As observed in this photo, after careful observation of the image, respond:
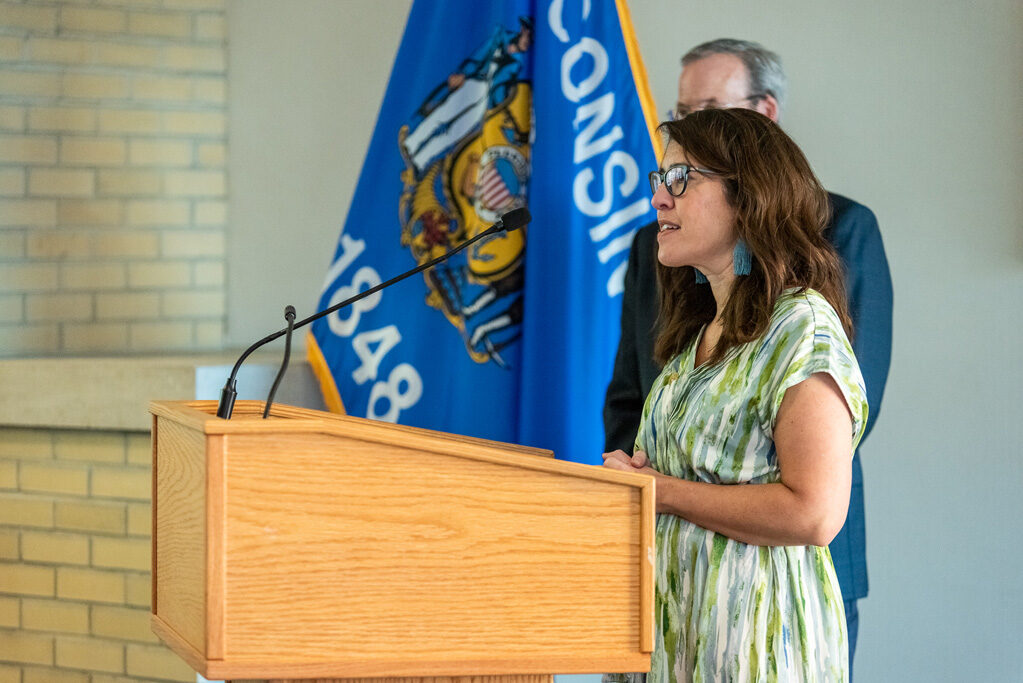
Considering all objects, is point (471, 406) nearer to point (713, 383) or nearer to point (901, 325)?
point (901, 325)

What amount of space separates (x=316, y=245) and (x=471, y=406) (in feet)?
3.27

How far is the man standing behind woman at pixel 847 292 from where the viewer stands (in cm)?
205

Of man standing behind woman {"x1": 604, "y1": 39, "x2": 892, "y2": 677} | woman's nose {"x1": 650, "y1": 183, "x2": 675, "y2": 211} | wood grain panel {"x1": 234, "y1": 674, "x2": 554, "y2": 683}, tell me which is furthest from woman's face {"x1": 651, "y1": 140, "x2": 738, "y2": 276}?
wood grain panel {"x1": 234, "y1": 674, "x2": 554, "y2": 683}

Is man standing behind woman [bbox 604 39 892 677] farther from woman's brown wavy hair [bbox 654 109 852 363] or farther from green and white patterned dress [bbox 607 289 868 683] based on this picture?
green and white patterned dress [bbox 607 289 868 683]

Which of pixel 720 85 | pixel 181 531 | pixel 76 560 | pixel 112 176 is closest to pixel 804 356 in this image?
pixel 181 531

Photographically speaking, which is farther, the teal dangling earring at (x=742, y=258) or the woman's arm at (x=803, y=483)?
the teal dangling earring at (x=742, y=258)

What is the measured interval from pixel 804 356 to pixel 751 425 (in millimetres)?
118

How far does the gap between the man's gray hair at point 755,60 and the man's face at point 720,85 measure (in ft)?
0.04

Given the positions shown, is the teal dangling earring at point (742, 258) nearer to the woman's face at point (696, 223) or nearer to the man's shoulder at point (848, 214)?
the woman's face at point (696, 223)

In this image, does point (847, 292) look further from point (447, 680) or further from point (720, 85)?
point (447, 680)

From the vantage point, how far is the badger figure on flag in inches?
104

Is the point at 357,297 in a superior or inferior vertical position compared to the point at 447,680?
superior

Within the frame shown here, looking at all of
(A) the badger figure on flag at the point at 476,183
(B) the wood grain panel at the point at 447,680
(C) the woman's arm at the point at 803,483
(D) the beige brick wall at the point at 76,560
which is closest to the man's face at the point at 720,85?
(A) the badger figure on flag at the point at 476,183

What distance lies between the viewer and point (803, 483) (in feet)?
4.46
